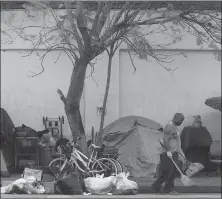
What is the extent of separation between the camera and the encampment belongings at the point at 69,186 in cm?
1346

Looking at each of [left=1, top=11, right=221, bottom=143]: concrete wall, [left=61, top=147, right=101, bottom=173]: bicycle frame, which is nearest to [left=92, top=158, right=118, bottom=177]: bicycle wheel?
[left=61, top=147, right=101, bottom=173]: bicycle frame

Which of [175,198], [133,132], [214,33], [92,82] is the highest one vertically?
[214,33]

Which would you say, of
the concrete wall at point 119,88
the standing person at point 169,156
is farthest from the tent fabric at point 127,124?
the standing person at point 169,156

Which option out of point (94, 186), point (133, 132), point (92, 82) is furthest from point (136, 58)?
point (94, 186)

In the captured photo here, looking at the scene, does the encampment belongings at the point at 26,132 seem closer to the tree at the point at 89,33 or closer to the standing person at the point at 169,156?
the tree at the point at 89,33

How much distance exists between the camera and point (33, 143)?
18.0m

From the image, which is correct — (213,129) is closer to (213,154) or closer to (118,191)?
(213,154)

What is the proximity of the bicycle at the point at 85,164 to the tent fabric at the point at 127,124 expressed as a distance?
2.27 m

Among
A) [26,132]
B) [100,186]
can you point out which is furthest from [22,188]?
[26,132]

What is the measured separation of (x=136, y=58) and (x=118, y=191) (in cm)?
670

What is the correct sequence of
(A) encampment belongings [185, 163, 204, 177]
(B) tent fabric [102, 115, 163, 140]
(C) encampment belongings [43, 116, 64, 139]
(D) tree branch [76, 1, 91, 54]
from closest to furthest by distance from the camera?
(A) encampment belongings [185, 163, 204, 177], (D) tree branch [76, 1, 91, 54], (B) tent fabric [102, 115, 163, 140], (C) encampment belongings [43, 116, 64, 139]

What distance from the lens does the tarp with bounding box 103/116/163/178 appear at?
16.8 m

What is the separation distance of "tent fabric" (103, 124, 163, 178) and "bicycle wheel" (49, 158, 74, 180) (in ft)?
7.03

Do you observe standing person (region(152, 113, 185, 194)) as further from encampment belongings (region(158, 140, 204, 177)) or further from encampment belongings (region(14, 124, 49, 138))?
encampment belongings (region(14, 124, 49, 138))
